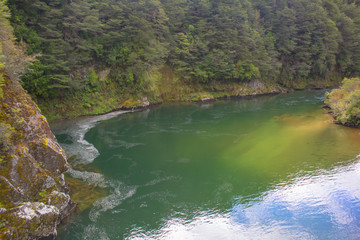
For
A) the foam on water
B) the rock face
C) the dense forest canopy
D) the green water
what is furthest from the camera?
the dense forest canopy

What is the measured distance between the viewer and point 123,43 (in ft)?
102

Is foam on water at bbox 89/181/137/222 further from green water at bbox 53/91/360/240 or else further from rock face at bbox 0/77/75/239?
rock face at bbox 0/77/75/239

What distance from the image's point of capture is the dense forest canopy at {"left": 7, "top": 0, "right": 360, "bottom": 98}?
24.5 meters

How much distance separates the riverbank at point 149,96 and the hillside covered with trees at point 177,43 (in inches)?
14.6

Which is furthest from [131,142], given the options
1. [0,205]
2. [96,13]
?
[96,13]

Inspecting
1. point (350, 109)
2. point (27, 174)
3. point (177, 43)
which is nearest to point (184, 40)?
point (177, 43)

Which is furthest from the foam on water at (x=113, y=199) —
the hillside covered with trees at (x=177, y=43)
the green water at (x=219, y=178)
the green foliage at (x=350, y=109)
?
the green foliage at (x=350, y=109)

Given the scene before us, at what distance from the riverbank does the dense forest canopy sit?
108cm

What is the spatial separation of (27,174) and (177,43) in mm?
31838

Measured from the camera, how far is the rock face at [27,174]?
804 centimetres

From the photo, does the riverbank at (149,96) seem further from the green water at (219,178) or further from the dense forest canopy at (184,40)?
the green water at (219,178)

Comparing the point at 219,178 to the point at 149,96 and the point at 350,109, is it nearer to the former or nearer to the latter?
the point at 350,109

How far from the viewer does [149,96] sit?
1310 inches

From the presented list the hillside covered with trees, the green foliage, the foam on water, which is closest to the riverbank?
the hillside covered with trees
